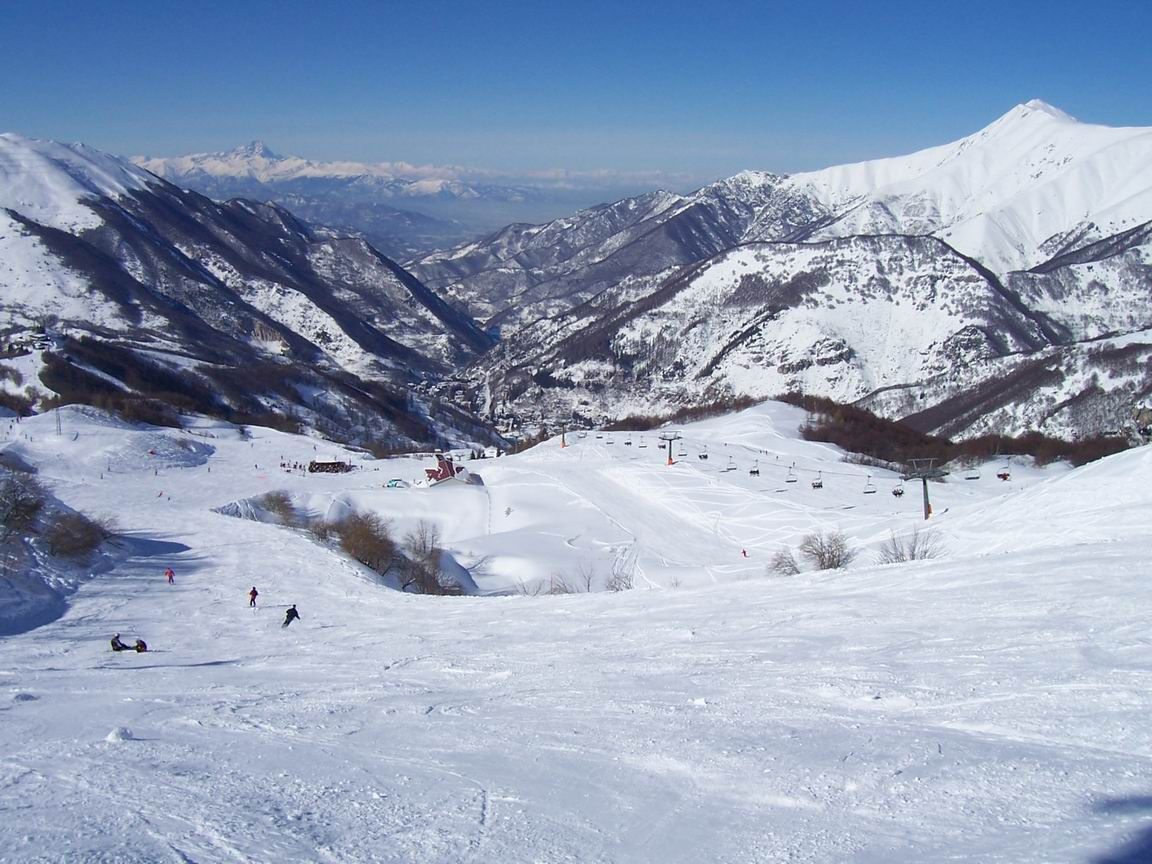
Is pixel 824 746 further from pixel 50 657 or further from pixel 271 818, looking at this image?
pixel 50 657

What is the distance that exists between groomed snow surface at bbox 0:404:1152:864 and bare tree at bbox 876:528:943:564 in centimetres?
131

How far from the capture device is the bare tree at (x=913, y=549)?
33688mm

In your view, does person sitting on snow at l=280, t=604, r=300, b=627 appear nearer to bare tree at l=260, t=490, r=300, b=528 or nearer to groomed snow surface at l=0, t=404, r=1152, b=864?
groomed snow surface at l=0, t=404, r=1152, b=864

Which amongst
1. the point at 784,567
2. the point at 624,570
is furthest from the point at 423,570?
the point at 784,567

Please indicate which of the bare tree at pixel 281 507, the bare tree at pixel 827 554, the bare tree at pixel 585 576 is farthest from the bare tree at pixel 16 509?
the bare tree at pixel 827 554

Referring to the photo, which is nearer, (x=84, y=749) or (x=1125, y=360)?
(x=84, y=749)

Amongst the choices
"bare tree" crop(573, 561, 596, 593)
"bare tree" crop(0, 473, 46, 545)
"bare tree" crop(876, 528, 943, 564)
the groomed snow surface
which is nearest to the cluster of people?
the groomed snow surface

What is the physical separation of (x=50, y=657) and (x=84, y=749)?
10866 mm

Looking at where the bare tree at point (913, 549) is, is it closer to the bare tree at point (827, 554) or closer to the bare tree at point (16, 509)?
the bare tree at point (827, 554)

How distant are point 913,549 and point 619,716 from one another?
2429 centimetres

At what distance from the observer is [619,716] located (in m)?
13.3

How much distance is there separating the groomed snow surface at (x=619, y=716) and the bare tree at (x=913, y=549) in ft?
4.30

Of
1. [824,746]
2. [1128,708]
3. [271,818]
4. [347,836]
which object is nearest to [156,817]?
[271,818]

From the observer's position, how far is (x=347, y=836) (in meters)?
8.95
